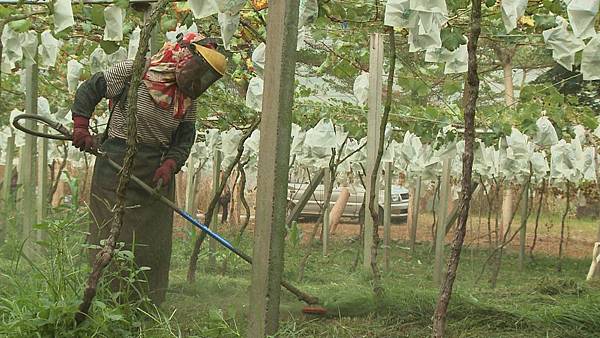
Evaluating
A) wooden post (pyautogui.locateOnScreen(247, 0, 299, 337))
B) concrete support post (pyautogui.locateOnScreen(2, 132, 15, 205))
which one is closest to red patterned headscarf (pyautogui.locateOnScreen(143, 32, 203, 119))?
wooden post (pyautogui.locateOnScreen(247, 0, 299, 337))

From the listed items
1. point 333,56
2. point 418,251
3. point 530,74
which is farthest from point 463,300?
point 530,74

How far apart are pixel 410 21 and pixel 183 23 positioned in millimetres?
1788

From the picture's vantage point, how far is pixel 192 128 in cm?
448

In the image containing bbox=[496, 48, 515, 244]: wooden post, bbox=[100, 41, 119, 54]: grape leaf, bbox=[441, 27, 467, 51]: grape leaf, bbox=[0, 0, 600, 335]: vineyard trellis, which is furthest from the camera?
bbox=[496, 48, 515, 244]: wooden post

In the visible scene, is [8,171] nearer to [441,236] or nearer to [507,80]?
[441,236]

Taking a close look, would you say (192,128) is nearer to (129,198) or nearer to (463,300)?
(129,198)

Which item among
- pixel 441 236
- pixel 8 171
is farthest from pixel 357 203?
pixel 441 236

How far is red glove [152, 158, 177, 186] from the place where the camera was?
167 inches

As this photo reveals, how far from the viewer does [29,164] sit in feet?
20.8

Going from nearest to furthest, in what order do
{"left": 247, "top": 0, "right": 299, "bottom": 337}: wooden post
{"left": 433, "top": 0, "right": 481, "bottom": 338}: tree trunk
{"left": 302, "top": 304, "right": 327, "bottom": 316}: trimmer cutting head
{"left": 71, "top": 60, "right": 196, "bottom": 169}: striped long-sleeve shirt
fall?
1. {"left": 247, "top": 0, "right": 299, "bottom": 337}: wooden post
2. {"left": 433, "top": 0, "right": 481, "bottom": 338}: tree trunk
3. {"left": 71, "top": 60, "right": 196, "bottom": 169}: striped long-sleeve shirt
4. {"left": 302, "top": 304, "right": 327, "bottom": 316}: trimmer cutting head

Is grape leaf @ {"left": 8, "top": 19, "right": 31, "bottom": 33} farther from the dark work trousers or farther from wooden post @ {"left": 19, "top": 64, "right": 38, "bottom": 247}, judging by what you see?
the dark work trousers

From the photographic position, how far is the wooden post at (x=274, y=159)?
9.30 ft

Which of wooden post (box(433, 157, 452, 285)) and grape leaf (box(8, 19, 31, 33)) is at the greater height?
grape leaf (box(8, 19, 31, 33))

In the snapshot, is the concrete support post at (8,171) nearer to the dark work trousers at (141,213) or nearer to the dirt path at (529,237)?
the dark work trousers at (141,213)
